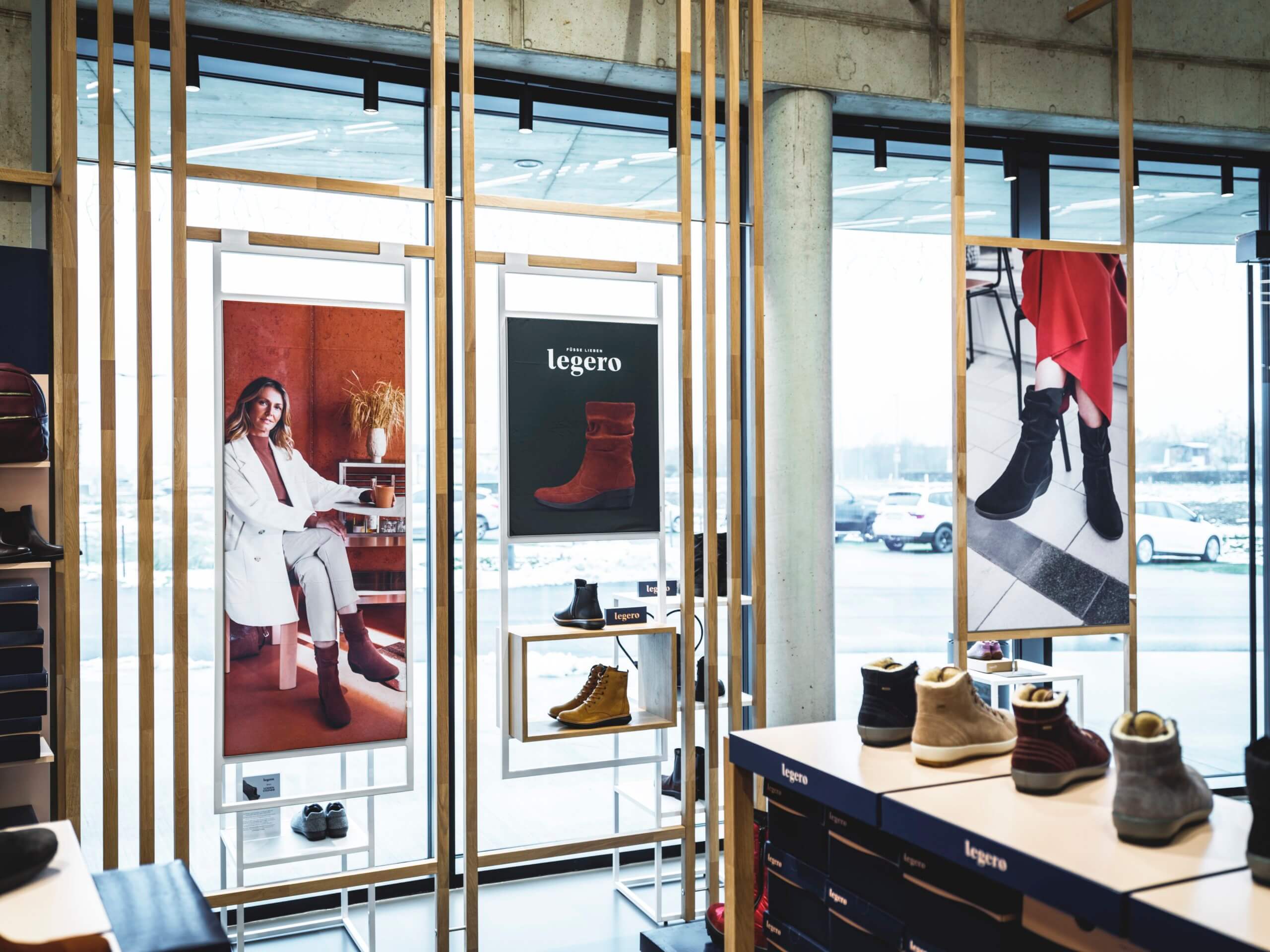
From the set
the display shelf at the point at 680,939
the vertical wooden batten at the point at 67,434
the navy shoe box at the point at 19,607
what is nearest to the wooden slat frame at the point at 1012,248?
the display shelf at the point at 680,939

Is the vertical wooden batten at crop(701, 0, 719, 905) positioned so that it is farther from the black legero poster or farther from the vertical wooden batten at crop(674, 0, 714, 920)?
the black legero poster

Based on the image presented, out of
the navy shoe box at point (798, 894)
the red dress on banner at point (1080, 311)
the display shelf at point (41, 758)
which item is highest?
the red dress on banner at point (1080, 311)

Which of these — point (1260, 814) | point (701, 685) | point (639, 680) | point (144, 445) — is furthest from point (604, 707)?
point (1260, 814)

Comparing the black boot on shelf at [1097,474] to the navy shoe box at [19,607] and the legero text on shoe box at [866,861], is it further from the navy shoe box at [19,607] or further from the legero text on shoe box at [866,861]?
the navy shoe box at [19,607]

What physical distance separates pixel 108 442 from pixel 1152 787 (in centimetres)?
279

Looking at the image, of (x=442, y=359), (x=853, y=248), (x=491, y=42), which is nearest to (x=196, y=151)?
(x=491, y=42)

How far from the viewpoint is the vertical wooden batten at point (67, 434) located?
3023 mm

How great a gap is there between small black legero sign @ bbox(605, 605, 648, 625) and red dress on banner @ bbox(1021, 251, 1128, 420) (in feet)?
6.24

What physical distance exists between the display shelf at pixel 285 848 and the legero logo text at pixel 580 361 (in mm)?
1704

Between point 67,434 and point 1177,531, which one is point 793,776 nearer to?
point 67,434

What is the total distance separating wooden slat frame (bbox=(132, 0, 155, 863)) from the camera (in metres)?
3.07

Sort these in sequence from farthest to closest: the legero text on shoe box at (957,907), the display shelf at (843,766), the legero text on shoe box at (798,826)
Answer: the legero text on shoe box at (798,826) → the display shelf at (843,766) → the legero text on shoe box at (957,907)

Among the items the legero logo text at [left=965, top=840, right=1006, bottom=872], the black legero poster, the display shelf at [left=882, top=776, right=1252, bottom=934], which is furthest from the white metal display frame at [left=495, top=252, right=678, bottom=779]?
the legero logo text at [left=965, top=840, right=1006, bottom=872]

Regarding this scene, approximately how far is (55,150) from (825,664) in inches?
135
